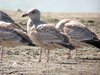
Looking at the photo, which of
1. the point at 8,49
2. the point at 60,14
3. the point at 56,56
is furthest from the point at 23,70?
the point at 60,14

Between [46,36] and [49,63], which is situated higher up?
[46,36]

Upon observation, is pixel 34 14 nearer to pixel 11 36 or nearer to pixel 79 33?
pixel 11 36

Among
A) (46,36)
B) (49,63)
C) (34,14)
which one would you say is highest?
(34,14)

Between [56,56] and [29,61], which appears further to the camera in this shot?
[56,56]

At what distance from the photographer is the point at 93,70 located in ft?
48.8

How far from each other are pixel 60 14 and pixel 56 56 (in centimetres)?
Answer: 2161

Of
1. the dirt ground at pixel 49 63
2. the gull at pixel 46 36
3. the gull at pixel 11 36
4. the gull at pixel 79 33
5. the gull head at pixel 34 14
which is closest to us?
the dirt ground at pixel 49 63

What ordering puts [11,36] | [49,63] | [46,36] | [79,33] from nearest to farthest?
[49,63]
[46,36]
[11,36]
[79,33]

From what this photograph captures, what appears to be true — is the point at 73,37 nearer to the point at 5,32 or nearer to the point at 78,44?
the point at 78,44

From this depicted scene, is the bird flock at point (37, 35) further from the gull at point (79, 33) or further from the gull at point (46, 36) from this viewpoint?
the gull at point (79, 33)

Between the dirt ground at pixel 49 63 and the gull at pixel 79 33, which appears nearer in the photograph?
the dirt ground at pixel 49 63

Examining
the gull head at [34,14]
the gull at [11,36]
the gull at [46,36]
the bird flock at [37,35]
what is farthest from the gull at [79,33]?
the gull at [11,36]

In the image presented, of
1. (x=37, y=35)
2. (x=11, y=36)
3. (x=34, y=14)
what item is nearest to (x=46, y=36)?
(x=37, y=35)

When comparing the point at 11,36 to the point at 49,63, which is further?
the point at 11,36
